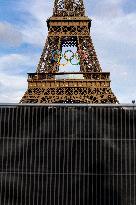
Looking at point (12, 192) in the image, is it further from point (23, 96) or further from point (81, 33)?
point (81, 33)

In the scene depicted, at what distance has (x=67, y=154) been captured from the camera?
53.3 m

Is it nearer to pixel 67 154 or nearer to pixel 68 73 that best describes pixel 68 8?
pixel 68 73

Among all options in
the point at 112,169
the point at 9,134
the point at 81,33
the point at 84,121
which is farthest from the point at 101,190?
the point at 81,33

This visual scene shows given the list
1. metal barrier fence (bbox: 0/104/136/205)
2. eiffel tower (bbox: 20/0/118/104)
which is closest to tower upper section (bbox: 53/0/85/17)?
eiffel tower (bbox: 20/0/118/104)

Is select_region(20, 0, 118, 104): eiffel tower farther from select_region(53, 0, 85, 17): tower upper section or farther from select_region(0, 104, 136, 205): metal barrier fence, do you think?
select_region(0, 104, 136, 205): metal barrier fence

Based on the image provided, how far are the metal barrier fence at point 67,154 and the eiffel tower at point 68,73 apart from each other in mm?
42329

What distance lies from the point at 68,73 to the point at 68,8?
1988 centimetres

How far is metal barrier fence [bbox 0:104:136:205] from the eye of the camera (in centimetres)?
5256

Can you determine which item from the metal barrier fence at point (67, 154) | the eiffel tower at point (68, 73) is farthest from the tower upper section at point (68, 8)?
the metal barrier fence at point (67, 154)

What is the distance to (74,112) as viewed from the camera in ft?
179

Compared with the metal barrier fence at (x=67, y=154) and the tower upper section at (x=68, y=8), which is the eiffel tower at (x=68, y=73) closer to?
the tower upper section at (x=68, y=8)

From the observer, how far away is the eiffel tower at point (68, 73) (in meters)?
100

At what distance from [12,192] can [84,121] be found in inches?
435

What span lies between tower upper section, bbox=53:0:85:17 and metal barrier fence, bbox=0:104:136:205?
2497 inches
